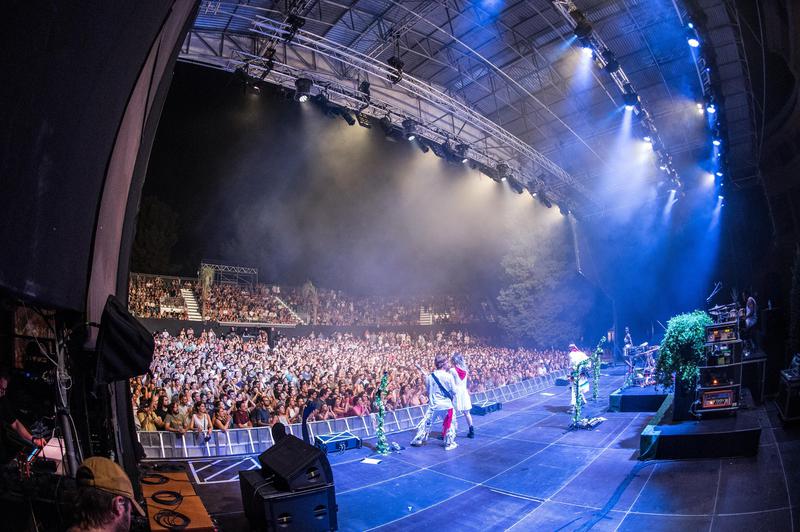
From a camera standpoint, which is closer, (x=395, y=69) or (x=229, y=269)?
(x=395, y=69)

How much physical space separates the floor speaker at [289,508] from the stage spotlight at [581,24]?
1001 cm

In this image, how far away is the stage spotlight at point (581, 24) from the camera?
363 inches

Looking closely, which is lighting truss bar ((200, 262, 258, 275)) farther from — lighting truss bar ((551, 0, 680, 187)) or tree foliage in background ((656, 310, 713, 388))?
tree foliage in background ((656, 310, 713, 388))

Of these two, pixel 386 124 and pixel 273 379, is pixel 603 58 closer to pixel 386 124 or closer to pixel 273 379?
pixel 386 124

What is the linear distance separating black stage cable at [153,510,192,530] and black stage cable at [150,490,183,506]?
0.29 meters

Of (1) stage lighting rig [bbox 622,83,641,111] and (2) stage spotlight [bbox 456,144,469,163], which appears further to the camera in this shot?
(2) stage spotlight [bbox 456,144,469,163]

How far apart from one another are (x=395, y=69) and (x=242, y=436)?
362 inches

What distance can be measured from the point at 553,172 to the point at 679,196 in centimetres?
909

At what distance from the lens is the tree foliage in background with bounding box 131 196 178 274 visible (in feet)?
66.6

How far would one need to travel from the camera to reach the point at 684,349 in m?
7.34

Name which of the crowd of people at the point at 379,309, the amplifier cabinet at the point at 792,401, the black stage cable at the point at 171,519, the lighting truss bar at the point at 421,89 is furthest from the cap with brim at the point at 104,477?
the crowd of people at the point at 379,309

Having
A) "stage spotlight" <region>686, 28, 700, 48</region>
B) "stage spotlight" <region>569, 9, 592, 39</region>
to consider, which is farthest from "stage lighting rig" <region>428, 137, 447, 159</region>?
"stage spotlight" <region>686, 28, 700, 48</region>

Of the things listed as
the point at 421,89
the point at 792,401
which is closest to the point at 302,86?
the point at 421,89

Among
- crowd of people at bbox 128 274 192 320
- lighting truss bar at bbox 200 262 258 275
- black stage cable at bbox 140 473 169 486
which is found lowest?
black stage cable at bbox 140 473 169 486
